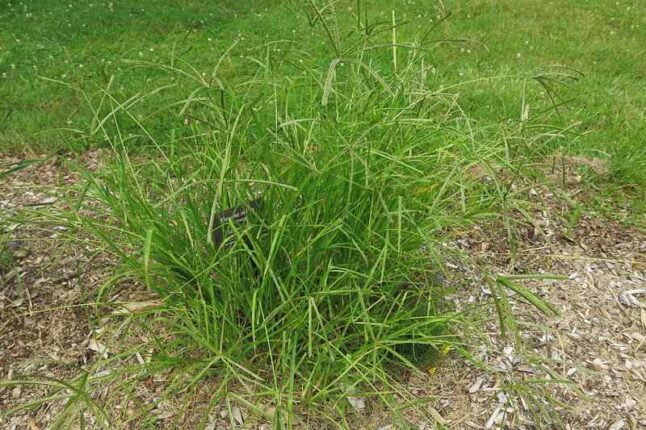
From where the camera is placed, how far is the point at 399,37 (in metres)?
3.68

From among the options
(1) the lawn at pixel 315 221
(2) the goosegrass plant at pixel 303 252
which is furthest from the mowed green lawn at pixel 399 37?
(2) the goosegrass plant at pixel 303 252

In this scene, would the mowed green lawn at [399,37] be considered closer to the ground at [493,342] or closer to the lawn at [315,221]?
the lawn at [315,221]

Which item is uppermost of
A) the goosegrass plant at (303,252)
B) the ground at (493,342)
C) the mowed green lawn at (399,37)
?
the goosegrass plant at (303,252)

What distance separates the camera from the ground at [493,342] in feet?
7.18

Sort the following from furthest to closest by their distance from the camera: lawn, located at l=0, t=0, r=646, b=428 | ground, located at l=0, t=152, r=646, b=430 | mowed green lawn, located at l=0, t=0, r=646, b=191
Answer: mowed green lawn, located at l=0, t=0, r=646, b=191 < ground, located at l=0, t=152, r=646, b=430 < lawn, located at l=0, t=0, r=646, b=428

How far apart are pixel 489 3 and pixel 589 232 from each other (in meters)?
4.53

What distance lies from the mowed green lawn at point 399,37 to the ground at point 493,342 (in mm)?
1012

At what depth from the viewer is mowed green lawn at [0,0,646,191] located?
13.8 feet

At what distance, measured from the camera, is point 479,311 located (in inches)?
94.8

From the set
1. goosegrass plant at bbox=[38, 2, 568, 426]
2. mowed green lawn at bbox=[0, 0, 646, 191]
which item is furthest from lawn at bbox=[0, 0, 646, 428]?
mowed green lawn at bbox=[0, 0, 646, 191]

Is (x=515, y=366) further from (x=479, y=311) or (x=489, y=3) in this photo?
(x=489, y=3)

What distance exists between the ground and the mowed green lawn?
1.01 metres

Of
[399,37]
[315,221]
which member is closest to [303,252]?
[315,221]

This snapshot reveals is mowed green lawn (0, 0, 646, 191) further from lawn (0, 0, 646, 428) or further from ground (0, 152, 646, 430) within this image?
ground (0, 152, 646, 430)
